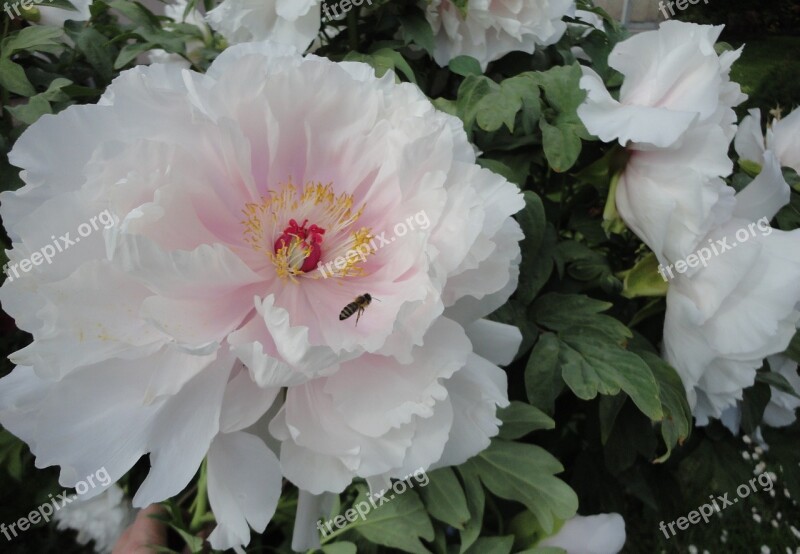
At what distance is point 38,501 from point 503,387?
54cm

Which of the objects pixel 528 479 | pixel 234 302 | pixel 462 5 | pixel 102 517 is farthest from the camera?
pixel 102 517

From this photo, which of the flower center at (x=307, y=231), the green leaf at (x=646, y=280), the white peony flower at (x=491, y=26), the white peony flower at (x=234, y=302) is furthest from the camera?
the white peony flower at (x=491, y=26)

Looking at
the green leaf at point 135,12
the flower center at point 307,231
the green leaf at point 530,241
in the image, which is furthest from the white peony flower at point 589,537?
the green leaf at point 135,12

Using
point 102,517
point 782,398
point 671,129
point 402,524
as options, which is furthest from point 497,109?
point 102,517

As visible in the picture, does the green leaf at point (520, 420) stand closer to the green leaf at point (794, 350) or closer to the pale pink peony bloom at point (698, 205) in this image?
the pale pink peony bloom at point (698, 205)

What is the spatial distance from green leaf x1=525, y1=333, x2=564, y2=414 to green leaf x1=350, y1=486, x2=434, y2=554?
13cm

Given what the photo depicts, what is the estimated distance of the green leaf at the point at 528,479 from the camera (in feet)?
1.66

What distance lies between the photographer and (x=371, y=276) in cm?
46

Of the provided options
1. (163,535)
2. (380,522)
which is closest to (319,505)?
(380,522)

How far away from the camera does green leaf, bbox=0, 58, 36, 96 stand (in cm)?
56

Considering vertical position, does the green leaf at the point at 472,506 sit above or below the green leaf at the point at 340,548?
above

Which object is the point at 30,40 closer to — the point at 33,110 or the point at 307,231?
the point at 33,110

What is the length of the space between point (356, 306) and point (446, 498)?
18 cm

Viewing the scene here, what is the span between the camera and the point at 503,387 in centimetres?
43
